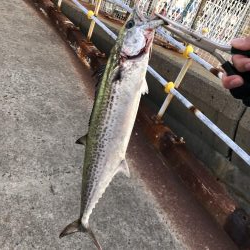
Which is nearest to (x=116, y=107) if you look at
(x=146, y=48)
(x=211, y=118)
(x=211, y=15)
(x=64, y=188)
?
(x=146, y=48)

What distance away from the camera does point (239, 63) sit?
210 centimetres

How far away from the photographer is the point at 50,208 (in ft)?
11.2

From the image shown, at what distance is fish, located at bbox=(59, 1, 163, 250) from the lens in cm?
237

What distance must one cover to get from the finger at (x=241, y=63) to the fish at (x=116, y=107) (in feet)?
1.64

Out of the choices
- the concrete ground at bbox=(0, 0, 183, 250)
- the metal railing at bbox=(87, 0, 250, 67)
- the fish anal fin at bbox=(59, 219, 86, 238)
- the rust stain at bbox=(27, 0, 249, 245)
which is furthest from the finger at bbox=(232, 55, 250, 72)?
the metal railing at bbox=(87, 0, 250, 67)

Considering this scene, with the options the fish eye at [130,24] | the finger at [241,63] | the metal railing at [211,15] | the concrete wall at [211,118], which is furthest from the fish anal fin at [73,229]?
the metal railing at [211,15]

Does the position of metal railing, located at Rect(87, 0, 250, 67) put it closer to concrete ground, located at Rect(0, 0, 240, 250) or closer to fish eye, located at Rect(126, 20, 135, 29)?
concrete ground, located at Rect(0, 0, 240, 250)

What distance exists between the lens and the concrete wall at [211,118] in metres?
4.41

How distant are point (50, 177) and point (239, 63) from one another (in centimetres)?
230

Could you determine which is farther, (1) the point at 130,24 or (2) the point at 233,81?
(1) the point at 130,24

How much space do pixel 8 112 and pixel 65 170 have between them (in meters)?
1.09

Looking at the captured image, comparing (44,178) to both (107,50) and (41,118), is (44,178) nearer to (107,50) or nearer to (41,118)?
(41,118)

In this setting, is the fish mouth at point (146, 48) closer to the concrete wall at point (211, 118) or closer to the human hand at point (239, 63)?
the human hand at point (239, 63)

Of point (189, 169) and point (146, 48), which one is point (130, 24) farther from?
point (189, 169)
